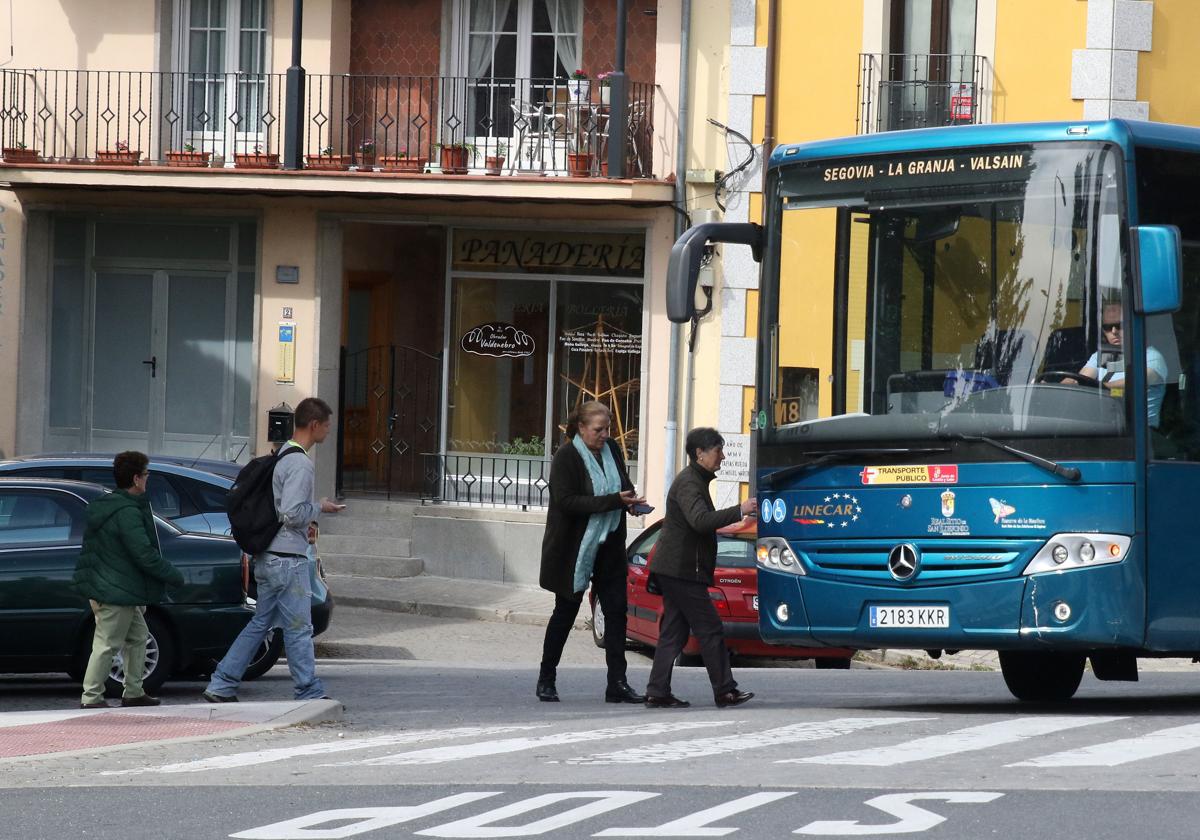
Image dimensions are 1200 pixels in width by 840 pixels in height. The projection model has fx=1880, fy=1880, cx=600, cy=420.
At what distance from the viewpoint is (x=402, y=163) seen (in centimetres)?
2175

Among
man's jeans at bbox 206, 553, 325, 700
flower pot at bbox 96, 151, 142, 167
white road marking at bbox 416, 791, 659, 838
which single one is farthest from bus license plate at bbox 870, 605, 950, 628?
flower pot at bbox 96, 151, 142, 167

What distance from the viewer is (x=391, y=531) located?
2200 centimetres

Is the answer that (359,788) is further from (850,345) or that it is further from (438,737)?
(850,345)

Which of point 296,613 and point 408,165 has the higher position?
point 408,165

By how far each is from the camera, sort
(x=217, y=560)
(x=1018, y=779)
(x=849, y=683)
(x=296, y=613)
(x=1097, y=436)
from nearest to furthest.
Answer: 1. (x=1018, y=779)
2. (x=1097, y=436)
3. (x=296, y=613)
4. (x=217, y=560)
5. (x=849, y=683)

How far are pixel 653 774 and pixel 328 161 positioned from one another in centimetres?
1474

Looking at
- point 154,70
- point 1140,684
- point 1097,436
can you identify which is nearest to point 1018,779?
point 1097,436

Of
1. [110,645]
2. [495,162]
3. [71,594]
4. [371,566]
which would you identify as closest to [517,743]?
[110,645]

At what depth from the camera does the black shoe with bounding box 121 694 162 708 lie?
1169cm

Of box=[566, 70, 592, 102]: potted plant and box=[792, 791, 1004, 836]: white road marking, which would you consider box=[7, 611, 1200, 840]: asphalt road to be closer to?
box=[792, 791, 1004, 836]: white road marking

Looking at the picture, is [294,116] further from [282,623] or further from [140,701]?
[282,623]

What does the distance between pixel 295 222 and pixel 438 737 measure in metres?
13.2

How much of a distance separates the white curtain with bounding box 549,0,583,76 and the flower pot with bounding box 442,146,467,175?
171 cm

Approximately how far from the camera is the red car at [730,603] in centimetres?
1561
